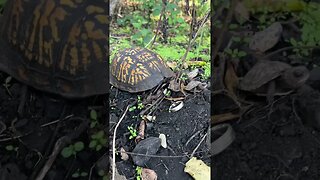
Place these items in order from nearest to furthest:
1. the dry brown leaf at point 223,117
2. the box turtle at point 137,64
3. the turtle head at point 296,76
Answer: the box turtle at point 137,64, the dry brown leaf at point 223,117, the turtle head at point 296,76

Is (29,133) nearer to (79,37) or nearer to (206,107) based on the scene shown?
(79,37)

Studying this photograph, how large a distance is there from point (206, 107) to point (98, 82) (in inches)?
8.1

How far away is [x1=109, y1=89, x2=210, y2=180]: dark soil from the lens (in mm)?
1035

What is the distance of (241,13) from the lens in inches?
45.8

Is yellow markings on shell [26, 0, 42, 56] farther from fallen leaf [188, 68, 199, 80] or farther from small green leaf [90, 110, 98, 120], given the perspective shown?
fallen leaf [188, 68, 199, 80]

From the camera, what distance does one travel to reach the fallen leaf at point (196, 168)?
1.03m

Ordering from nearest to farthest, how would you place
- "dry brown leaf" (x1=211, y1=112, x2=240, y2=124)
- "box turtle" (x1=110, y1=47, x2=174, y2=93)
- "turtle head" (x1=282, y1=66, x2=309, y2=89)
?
"box turtle" (x1=110, y1=47, x2=174, y2=93) < "dry brown leaf" (x1=211, y1=112, x2=240, y2=124) < "turtle head" (x1=282, y1=66, x2=309, y2=89)

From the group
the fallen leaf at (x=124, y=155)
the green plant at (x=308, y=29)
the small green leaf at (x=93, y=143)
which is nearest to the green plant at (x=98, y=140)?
the small green leaf at (x=93, y=143)

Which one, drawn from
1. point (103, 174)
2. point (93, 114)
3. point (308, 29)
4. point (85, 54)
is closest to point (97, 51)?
point (85, 54)

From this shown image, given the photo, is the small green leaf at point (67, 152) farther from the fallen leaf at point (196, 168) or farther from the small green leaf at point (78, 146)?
the fallen leaf at point (196, 168)

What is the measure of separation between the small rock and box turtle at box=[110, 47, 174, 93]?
0.29 ft

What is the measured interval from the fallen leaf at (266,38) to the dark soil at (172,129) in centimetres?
23

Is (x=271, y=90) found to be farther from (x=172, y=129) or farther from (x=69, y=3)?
(x=69, y=3)

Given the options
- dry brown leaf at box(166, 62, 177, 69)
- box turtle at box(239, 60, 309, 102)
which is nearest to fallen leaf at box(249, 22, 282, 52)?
box turtle at box(239, 60, 309, 102)
